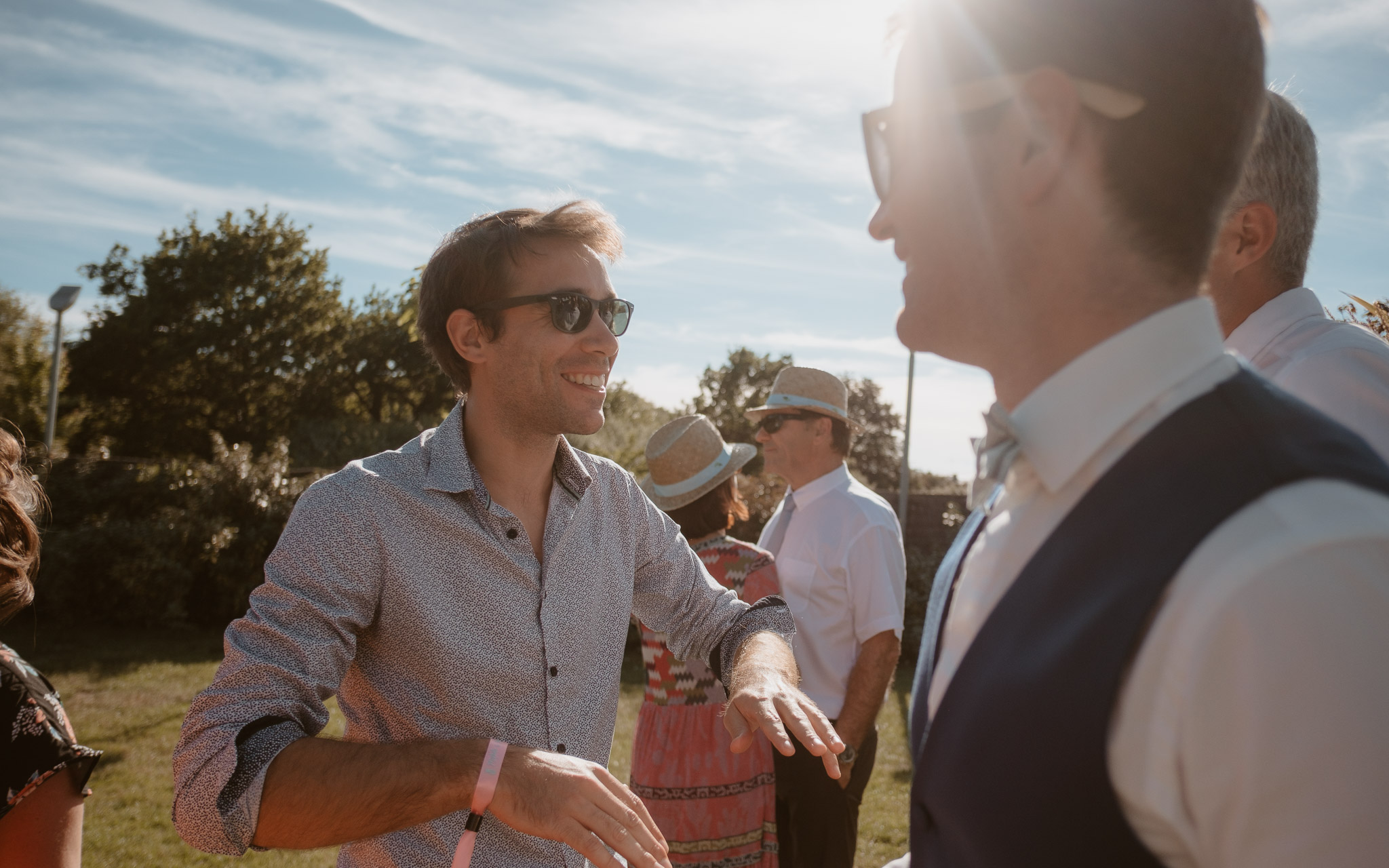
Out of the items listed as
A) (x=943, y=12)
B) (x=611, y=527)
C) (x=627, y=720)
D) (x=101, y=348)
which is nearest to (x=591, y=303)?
(x=611, y=527)

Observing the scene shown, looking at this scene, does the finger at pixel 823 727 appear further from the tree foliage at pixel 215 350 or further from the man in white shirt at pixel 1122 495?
the tree foliage at pixel 215 350

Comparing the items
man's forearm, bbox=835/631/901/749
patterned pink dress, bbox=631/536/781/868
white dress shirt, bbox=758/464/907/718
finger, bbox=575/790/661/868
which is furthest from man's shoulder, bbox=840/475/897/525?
finger, bbox=575/790/661/868

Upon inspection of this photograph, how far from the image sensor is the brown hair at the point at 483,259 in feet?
8.74

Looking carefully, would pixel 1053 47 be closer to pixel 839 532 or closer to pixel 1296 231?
pixel 1296 231

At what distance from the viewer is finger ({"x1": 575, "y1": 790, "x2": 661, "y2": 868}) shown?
1652 mm

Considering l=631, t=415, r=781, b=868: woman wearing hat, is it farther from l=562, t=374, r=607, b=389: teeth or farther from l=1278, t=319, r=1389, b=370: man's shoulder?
l=1278, t=319, r=1389, b=370: man's shoulder

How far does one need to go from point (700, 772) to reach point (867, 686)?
97 centimetres

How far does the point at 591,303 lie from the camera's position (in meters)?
2.71

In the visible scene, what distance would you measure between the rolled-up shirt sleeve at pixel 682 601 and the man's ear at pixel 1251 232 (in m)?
1.54

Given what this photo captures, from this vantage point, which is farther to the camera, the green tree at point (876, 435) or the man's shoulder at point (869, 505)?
the green tree at point (876, 435)

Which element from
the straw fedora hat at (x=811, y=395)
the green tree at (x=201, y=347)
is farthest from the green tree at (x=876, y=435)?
the straw fedora hat at (x=811, y=395)

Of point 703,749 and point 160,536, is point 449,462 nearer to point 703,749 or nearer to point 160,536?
point 703,749

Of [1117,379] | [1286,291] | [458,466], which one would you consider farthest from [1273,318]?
[458,466]

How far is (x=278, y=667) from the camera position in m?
1.84
